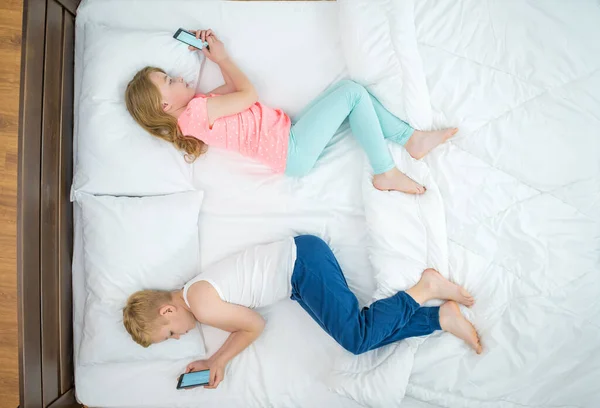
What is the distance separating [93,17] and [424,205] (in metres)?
1.31

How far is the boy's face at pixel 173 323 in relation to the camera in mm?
1450

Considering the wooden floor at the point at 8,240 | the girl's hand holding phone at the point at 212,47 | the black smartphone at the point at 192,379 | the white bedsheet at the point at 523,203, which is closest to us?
the white bedsheet at the point at 523,203

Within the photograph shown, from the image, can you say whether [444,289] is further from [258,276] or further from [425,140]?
[258,276]

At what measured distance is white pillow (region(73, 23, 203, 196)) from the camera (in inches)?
61.2

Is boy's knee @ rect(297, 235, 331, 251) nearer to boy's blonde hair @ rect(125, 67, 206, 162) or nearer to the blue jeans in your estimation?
the blue jeans

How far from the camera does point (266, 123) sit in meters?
1.52

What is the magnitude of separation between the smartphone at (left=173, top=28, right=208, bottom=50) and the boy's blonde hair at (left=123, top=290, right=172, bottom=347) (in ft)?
2.74

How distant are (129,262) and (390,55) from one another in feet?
3.52

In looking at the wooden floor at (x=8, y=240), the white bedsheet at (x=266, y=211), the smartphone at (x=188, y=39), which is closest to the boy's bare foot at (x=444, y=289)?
the white bedsheet at (x=266, y=211)

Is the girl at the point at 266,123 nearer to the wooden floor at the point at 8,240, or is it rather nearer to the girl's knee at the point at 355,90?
the girl's knee at the point at 355,90

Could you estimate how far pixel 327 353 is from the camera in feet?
4.96

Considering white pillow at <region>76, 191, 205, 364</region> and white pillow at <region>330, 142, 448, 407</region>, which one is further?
white pillow at <region>76, 191, 205, 364</region>

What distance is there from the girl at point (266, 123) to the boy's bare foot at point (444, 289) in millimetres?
268

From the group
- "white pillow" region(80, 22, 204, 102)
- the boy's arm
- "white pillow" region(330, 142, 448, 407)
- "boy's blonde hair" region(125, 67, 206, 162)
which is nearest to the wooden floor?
"white pillow" region(80, 22, 204, 102)
